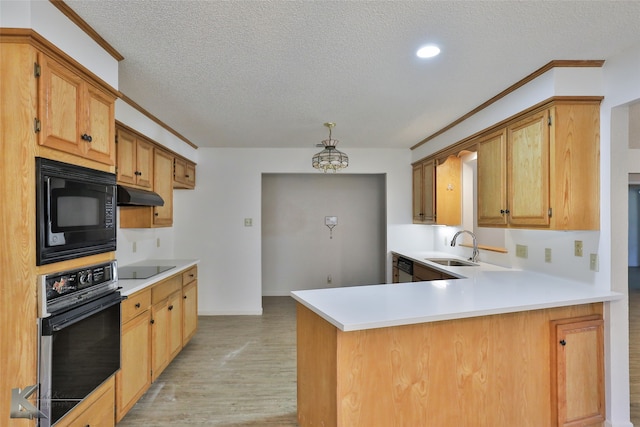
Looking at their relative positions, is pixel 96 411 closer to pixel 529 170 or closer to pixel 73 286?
pixel 73 286

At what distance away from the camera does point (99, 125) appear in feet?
5.90

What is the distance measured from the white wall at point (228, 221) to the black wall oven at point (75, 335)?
8.85 feet

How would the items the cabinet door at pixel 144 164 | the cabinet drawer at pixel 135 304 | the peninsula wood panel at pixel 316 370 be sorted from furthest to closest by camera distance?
the cabinet door at pixel 144 164, the cabinet drawer at pixel 135 304, the peninsula wood panel at pixel 316 370

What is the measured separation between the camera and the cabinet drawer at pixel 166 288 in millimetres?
2610

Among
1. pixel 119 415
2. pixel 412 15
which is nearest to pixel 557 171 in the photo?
pixel 412 15

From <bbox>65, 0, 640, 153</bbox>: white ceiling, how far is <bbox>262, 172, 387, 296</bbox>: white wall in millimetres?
2583

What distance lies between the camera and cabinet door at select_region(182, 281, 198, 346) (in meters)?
3.27

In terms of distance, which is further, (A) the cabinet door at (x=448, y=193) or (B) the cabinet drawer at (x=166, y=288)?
(A) the cabinet door at (x=448, y=193)

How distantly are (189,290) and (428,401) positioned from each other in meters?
2.63

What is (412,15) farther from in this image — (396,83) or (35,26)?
(35,26)

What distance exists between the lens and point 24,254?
52.4 inches

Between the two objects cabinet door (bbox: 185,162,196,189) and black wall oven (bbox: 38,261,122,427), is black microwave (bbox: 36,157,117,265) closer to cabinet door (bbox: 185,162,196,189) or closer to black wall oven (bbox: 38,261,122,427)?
black wall oven (bbox: 38,261,122,427)

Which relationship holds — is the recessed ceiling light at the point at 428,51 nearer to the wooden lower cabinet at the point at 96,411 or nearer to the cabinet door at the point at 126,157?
the cabinet door at the point at 126,157

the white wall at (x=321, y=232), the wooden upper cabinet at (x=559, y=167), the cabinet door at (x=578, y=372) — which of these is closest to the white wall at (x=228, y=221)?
the white wall at (x=321, y=232)
